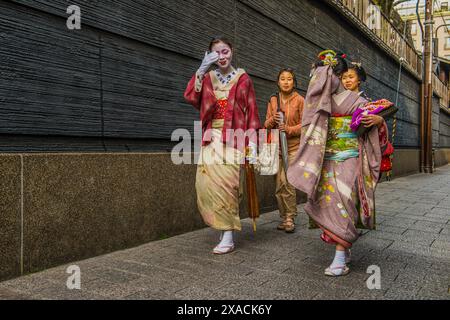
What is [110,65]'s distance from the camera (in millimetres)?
4242

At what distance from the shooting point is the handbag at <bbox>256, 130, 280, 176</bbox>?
16.7 feet

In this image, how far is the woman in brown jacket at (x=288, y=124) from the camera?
210 inches

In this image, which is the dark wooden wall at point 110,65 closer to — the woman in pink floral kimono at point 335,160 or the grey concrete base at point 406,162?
the woman in pink floral kimono at point 335,160

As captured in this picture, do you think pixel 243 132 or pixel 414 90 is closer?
pixel 243 132

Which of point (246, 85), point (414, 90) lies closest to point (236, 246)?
point (246, 85)

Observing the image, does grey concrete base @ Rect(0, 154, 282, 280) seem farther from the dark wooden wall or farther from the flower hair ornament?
the flower hair ornament

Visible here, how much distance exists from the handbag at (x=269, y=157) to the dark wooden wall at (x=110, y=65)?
1.04 meters

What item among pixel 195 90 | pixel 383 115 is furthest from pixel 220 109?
pixel 383 115

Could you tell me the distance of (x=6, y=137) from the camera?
333 centimetres

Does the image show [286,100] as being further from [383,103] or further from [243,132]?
[383,103]

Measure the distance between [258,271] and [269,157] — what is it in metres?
1.96

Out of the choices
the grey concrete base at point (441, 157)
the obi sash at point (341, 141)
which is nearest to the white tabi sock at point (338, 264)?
the obi sash at point (341, 141)
